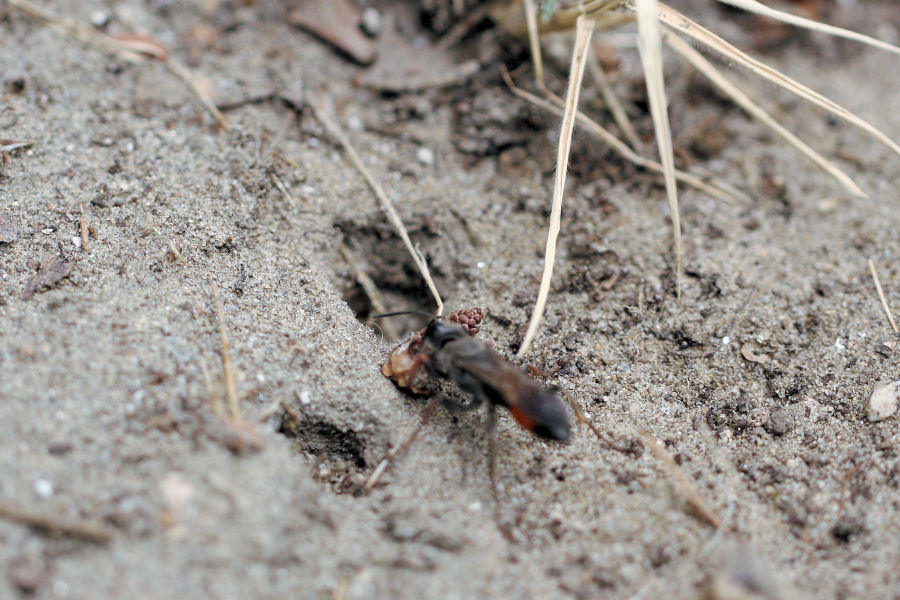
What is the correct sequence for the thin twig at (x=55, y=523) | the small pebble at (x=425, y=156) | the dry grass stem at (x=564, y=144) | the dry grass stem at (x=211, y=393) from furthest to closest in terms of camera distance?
the small pebble at (x=425, y=156)
the dry grass stem at (x=564, y=144)
the dry grass stem at (x=211, y=393)
the thin twig at (x=55, y=523)

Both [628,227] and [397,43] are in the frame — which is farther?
[397,43]

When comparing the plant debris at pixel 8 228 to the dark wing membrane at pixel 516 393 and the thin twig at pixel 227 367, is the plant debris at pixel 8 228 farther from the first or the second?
the dark wing membrane at pixel 516 393

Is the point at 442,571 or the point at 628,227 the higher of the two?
the point at 628,227

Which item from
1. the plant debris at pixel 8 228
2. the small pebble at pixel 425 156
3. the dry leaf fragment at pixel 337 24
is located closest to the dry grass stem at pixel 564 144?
the small pebble at pixel 425 156

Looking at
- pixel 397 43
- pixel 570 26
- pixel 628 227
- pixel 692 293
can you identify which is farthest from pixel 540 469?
pixel 397 43

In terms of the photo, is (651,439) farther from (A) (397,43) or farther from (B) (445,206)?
(A) (397,43)

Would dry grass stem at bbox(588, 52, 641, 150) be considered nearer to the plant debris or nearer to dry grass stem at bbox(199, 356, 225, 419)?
dry grass stem at bbox(199, 356, 225, 419)
